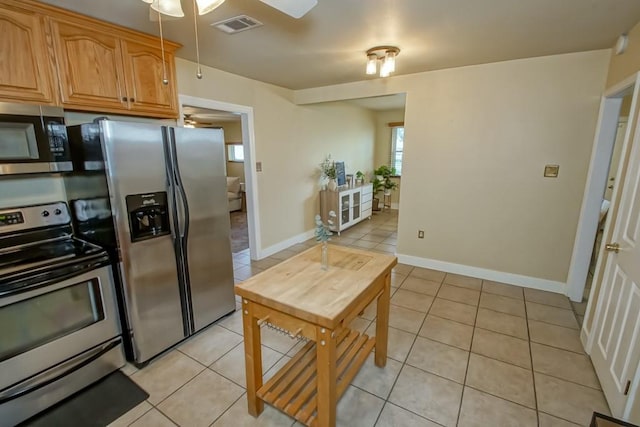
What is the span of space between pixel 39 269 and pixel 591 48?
4.57 m

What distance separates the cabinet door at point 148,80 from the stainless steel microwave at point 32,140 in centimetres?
55

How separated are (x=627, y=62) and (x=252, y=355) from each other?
3.50 meters

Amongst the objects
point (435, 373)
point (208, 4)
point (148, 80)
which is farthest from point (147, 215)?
point (435, 373)

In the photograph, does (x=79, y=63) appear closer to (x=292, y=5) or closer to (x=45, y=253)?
(x=45, y=253)

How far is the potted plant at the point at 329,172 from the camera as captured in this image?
5157 mm

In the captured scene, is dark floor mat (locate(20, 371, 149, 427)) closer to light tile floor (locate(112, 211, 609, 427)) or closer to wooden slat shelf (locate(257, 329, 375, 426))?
light tile floor (locate(112, 211, 609, 427))

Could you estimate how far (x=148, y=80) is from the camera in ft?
7.98

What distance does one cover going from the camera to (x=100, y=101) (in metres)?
2.16

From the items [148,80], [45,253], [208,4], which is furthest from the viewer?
[148,80]

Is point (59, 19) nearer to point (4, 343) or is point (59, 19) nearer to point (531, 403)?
point (4, 343)

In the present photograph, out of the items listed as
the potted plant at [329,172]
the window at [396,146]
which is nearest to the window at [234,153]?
the potted plant at [329,172]

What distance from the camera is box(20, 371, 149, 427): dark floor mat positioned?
171 cm

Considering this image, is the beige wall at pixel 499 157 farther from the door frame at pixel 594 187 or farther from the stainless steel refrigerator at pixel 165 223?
the stainless steel refrigerator at pixel 165 223

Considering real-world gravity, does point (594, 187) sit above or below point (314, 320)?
above
